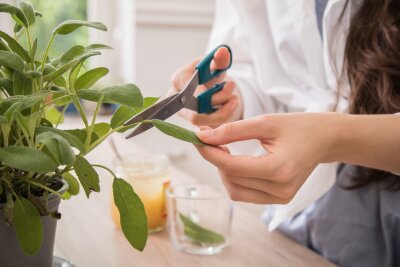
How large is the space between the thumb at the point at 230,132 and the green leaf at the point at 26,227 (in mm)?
172

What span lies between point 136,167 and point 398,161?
0.39 m

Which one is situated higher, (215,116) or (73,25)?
(73,25)

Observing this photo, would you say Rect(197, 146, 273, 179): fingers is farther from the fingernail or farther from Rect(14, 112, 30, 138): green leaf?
Rect(14, 112, 30, 138): green leaf

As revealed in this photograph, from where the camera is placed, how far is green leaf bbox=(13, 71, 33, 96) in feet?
1.33

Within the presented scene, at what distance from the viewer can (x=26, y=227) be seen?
39 cm

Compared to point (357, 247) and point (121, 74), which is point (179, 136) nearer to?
point (357, 247)

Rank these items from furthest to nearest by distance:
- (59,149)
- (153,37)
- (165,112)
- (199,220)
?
1. (153,37)
2. (199,220)
3. (165,112)
4. (59,149)

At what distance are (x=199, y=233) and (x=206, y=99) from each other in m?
0.19

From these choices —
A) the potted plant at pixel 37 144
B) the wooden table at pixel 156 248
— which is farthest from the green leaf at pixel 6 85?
the wooden table at pixel 156 248

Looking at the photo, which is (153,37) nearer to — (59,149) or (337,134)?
(337,134)

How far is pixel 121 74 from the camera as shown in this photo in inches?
79.0

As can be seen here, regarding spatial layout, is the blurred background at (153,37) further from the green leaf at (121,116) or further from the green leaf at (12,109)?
the green leaf at (12,109)

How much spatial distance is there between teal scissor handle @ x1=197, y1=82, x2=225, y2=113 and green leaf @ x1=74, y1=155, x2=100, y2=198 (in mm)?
252

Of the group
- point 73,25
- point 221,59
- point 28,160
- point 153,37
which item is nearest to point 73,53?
point 73,25
